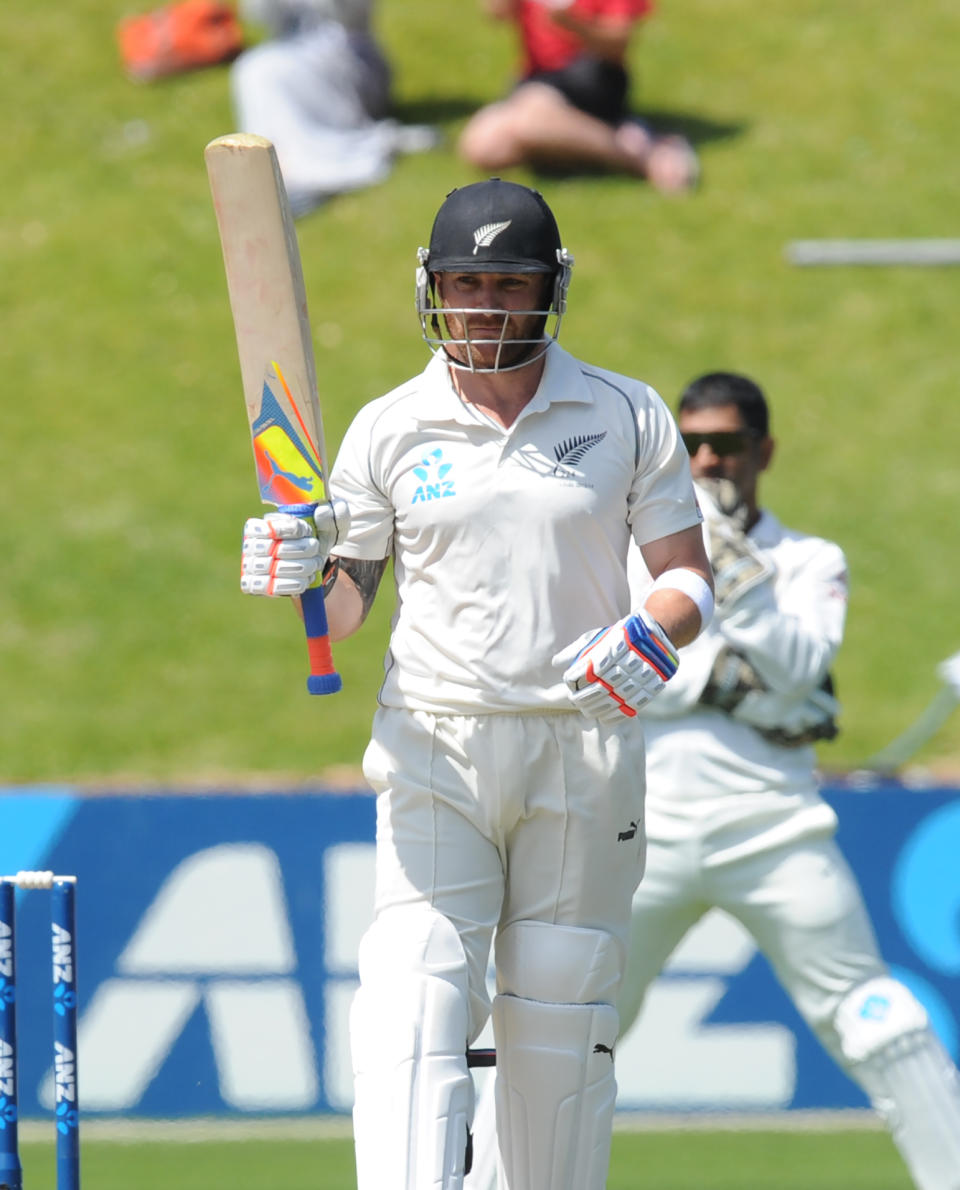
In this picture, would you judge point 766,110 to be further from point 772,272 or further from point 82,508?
point 82,508

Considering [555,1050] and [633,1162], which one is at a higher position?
[555,1050]

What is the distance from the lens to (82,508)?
7730 mm

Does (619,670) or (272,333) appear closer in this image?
(619,670)

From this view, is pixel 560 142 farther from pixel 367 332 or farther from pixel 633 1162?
pixel 633 1162

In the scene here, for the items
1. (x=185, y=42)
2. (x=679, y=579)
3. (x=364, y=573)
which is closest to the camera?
(x=679, y=579)

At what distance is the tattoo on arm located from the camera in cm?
285

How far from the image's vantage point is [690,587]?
9.05 ft

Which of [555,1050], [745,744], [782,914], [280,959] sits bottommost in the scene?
[280,959]

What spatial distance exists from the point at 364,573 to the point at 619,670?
1.72ft

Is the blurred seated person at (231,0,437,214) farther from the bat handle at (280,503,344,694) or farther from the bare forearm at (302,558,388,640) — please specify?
the bat handle at (280,503,344,694)

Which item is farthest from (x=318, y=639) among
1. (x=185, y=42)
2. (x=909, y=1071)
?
(x=185, y=42)

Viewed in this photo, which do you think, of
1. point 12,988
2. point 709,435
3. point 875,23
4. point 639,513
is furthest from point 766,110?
point 12,988

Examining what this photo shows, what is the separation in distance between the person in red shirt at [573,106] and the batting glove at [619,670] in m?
6.54

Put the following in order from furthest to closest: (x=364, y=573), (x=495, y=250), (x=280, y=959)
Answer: (x=280, y=959)
(x=364, y=573)
(x=495, y=250)
